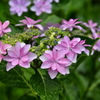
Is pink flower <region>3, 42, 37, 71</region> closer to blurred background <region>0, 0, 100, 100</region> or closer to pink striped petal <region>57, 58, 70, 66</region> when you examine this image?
pink striped petal <region>57, 58, 70, 66</region>

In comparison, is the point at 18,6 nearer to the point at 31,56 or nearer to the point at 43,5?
the point at 43,5

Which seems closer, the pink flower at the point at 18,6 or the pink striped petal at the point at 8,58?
the pink striped petal at the point at 8,58

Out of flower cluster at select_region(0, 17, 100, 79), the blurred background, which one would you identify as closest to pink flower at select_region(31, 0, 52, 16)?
the blurred background

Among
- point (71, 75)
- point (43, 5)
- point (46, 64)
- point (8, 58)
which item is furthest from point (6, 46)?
point (71, 75)

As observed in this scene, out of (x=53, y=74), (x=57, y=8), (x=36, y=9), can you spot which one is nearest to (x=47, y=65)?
(x=53, y=74)

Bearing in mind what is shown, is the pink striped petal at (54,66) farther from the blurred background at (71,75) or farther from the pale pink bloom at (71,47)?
the blurred background at (71,75)

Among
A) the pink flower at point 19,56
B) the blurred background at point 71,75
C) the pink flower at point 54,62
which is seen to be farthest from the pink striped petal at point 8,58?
the blurred background at point 71,75
